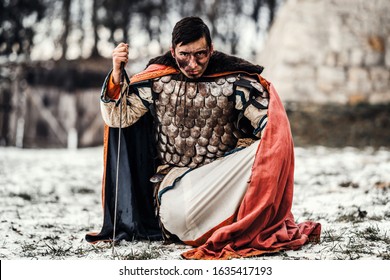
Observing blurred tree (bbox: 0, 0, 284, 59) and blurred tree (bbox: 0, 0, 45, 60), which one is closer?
blurred tree (bbox: 0, 0, 45, 60)

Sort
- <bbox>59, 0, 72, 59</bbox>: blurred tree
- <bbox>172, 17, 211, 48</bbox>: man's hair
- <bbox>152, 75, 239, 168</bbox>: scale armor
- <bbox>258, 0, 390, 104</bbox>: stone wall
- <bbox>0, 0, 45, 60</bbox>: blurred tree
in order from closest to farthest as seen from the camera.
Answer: <bbox>172, 17, 211, 48</bbox>: man's hair, <bbox>152, 75, 239, 168</bbox>: scale armor, <bbox>258, 0, 390, 104</bbox>: stone wall, <bbox>0, 0, 45, 60</bbox>: blurred tree, <bbox>59, 0, 72, 59</bbox>: blurred tree

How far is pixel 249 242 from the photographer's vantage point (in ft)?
10.5

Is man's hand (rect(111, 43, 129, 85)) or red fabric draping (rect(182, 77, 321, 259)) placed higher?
man's hand (rect(111, 43, 129, 85))

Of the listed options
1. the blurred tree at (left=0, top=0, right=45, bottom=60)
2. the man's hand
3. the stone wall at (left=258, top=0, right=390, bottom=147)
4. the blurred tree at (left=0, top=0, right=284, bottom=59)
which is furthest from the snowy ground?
the blurred tree at (left=0, top=0, right=284, bottom=59)

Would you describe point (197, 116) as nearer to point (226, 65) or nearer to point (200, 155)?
point (200, 155)

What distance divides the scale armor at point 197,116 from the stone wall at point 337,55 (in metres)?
8.49

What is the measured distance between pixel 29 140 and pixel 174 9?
10312mm

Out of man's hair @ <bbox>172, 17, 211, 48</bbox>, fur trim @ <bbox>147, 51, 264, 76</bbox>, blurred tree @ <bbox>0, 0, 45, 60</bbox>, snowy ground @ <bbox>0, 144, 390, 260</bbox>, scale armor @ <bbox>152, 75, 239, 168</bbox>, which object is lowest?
snowy ground @ <bbox>0, 144, 390, 260</bbox>

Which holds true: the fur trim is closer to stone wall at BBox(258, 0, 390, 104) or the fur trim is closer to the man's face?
the man's face

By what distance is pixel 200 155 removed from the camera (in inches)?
138

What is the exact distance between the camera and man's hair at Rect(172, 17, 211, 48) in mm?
3264

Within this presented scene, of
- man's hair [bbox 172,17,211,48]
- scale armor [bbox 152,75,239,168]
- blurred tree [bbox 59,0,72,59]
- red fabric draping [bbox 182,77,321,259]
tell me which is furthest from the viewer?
blurred tree [bbox 59,0,72,59]

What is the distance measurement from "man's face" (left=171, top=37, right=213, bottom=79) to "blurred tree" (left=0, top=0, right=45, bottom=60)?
12.5 meters
